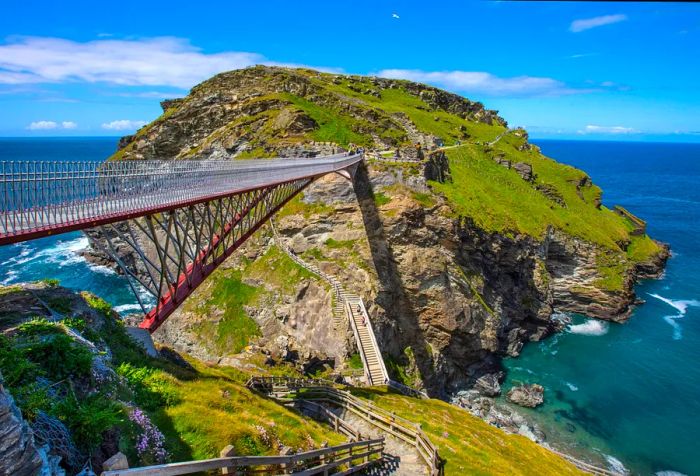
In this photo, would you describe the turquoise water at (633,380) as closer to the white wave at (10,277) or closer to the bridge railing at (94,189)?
the bridge railing at (94,189)

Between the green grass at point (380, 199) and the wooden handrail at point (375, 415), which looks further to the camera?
the green grass at point (380, 199)

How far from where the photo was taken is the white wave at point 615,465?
38219 millimetres

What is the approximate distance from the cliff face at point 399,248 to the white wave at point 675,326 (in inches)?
242

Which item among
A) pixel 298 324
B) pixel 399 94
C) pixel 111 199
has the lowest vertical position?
pixel 298 324

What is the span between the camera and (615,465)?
38.8 meters

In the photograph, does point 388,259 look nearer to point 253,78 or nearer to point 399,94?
point 253,78

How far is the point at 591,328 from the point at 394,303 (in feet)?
115

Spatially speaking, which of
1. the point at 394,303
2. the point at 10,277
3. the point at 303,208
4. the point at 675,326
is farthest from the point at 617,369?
the point at 10,277

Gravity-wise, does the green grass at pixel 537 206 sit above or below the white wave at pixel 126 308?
above

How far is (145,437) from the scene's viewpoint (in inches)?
502

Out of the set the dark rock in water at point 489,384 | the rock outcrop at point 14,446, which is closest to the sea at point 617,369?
the dark rock in water at point 489,384

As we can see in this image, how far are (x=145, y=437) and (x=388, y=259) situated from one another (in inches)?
1608

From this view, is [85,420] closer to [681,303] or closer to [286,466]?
[286,466]

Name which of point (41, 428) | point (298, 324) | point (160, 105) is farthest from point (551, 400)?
point (160, 105)
